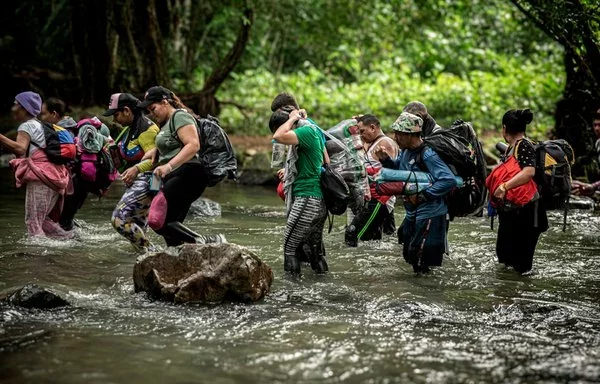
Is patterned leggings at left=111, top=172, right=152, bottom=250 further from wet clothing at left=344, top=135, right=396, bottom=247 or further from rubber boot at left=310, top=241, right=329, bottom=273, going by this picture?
wet clothing at left=344, top=135, right=396, bottom=247

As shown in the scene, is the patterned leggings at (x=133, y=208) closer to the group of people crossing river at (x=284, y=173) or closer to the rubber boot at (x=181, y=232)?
the group of people crossing river at (x=284, y=173)

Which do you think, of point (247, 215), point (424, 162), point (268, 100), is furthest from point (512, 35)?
point (424, 162)

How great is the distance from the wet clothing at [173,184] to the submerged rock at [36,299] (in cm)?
161

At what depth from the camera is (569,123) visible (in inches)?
666

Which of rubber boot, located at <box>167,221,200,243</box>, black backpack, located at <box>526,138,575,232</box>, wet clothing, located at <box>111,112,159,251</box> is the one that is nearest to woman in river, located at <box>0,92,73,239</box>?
wet clothing, located at <box>111,112,159,251</box>

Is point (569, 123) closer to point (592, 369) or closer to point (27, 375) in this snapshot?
point (592, 369)

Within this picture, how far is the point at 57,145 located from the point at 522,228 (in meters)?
5.40

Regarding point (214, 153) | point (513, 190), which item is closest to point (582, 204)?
point (513, 190)

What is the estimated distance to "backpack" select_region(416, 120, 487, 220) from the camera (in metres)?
8.44

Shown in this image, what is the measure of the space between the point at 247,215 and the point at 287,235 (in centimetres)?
574

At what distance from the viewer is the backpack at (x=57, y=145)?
9797mm

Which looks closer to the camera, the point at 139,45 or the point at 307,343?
the point at 307,343

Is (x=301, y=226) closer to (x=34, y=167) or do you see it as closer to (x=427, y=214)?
(x=427, y=214)

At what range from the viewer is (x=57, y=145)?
32.3 feet
